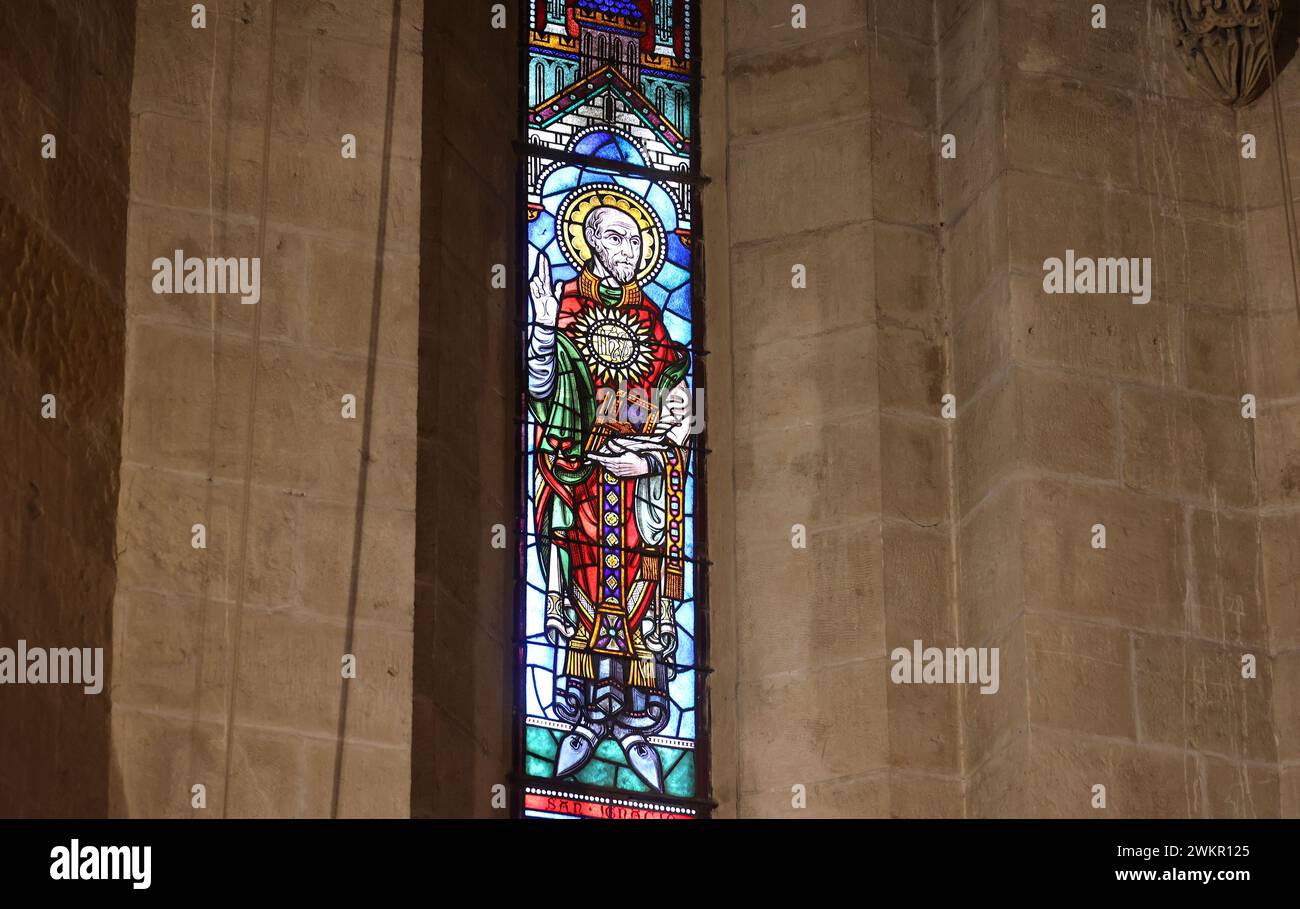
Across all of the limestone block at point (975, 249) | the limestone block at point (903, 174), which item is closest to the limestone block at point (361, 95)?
the limestone block at point (903, 174)

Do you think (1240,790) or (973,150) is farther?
(973,150)

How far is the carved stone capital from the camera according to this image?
9383 mm

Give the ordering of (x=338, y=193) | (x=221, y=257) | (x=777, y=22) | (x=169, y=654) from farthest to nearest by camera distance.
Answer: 1. (x=777, y=22)
2. (x=338, y=193)
3. (x=221, y=257)
4. (x=169, y=654)

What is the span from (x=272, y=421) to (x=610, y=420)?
5.35 ft

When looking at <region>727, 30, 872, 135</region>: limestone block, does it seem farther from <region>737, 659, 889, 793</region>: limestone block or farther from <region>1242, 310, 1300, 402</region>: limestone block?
<region>737, 659, 889, 793</region>: limestone block

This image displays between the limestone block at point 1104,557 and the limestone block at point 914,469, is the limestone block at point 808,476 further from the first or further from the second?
the limestone block at point 1104,557

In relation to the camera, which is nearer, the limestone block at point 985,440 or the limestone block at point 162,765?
the limestone block at point 162,765

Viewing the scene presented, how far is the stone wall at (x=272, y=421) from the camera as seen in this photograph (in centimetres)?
776

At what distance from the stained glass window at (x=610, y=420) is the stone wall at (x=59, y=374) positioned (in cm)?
166

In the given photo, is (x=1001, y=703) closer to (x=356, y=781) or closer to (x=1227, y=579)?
(x=1227, y=579)

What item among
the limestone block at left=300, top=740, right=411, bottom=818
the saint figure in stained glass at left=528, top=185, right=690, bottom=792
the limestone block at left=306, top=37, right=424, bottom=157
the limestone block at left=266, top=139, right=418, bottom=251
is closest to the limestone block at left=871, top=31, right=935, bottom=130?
the saint figure in stained glass at left=528, top=185, right=690, bottom=792

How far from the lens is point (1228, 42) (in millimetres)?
9422

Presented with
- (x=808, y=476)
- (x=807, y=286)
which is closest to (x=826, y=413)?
(x=808, y=476)

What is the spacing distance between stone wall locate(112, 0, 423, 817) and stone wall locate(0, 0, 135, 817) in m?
0.10
